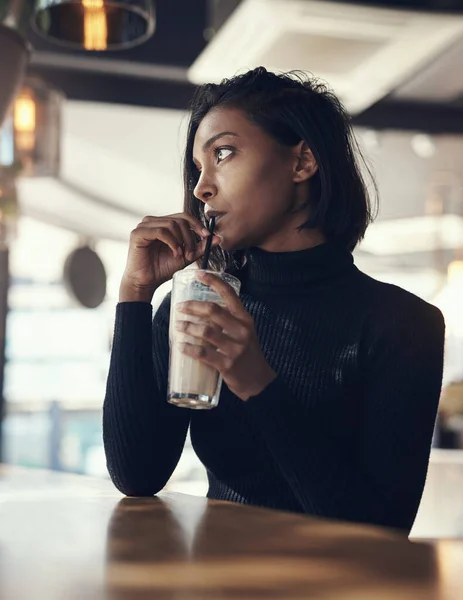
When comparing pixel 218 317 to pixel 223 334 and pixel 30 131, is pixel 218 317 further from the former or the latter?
pixel 30 131

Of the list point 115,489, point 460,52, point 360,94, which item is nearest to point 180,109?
point 360,94

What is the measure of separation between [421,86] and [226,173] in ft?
9.87

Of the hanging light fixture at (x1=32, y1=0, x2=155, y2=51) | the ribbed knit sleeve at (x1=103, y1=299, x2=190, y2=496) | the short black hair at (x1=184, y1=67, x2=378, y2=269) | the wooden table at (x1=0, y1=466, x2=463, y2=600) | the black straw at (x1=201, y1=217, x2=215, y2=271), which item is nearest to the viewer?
the wooden table at (x1=0, y1=466, x2=463, y2=600)

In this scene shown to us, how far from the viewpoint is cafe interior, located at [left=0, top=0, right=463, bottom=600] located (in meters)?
0.67

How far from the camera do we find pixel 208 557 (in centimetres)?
69

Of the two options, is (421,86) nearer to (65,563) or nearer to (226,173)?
(226,173)

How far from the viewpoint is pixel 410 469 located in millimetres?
1344

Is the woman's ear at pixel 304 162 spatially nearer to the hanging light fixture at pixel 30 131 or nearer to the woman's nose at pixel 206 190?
the woman's nose at pixel 206 190

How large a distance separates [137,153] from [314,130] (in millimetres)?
3766

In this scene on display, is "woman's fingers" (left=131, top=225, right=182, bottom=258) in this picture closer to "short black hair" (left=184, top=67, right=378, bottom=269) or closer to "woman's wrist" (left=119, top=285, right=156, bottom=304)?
"woman's wrist" (left=119, top=285, right=156, bottom=304)

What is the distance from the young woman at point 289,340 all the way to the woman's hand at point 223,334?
43 millimetres

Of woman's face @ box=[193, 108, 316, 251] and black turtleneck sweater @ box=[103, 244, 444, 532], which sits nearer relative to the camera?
black turtleneck sweater @ box=[103, 244, 444, 532]

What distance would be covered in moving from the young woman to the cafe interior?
99mm

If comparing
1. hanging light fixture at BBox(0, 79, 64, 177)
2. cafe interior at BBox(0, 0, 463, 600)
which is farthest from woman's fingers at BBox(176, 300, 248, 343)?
hanging light fixture at BBox(0, 79, 64, 177)
